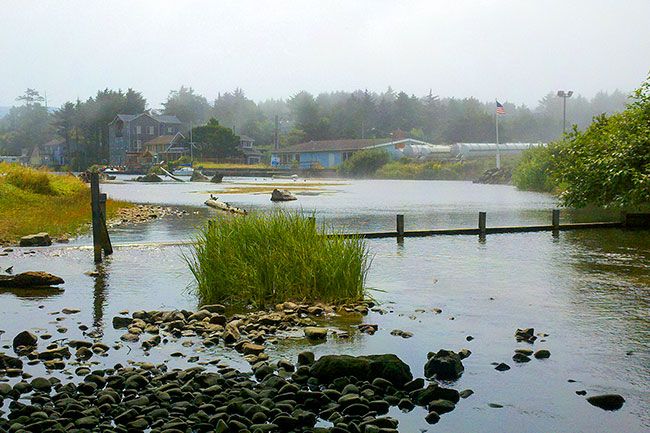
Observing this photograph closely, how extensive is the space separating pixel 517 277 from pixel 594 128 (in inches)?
667

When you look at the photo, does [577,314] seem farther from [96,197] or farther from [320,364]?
[96,197]

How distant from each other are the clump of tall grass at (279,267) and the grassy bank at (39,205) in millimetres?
Answer: 13066

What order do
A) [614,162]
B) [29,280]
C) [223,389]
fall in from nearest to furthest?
[223,389], [29,280], [614,162]

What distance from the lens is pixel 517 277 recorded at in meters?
18.1

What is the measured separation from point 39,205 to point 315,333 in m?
28.1

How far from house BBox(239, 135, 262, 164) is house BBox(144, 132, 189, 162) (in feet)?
35.0

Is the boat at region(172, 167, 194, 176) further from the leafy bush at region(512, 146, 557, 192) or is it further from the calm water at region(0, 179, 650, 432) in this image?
the calm water at region(0, 179, 650, 432)

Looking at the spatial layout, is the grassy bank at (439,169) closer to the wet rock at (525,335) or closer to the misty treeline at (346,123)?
the misty treeline at (346,123)

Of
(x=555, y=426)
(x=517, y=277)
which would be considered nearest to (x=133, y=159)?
(x=517, y=277)

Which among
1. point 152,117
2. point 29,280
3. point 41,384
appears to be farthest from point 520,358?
point 152,117

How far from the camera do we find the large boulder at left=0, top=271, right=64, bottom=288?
1683 cm

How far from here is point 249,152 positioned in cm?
14225

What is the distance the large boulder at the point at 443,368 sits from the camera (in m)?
9.91

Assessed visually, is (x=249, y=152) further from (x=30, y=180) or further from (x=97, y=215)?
(x=97, y=215)
